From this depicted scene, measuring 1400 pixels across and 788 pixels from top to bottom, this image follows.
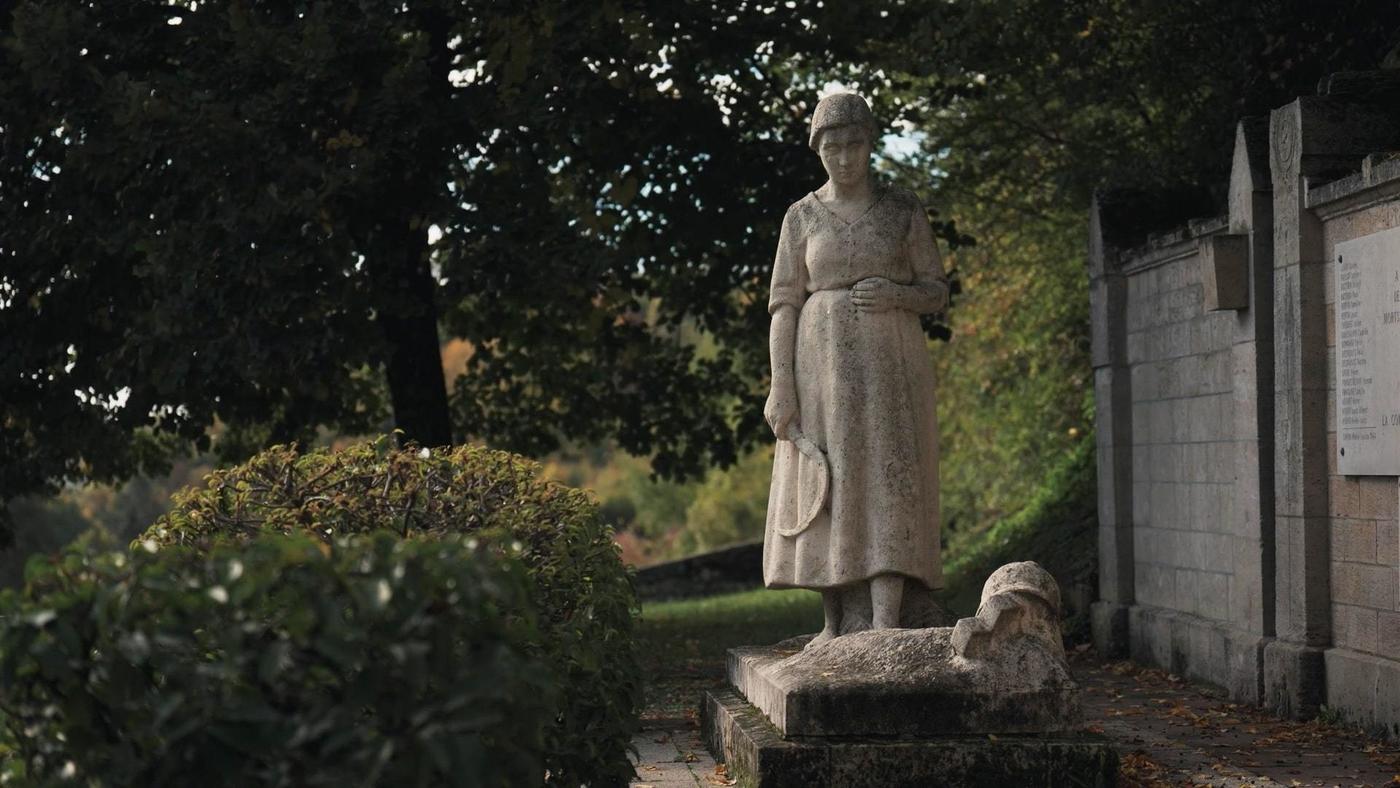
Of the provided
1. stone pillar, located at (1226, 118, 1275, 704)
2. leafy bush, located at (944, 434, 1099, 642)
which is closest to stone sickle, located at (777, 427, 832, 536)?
stone pillar, located at (1226, 118, 1275, 704)

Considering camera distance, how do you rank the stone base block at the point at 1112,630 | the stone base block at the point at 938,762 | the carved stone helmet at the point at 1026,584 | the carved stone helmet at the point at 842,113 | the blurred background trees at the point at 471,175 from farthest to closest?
the blurred background trees at the point at 471,175, the stone base block at the point at 1112,630, the carved stone helmet at the point at 842,113, the carved stone helmet at the point at 1026,584, the stone base block at the point at 938,762

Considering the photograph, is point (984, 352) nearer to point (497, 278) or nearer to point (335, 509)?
point (497, 278)

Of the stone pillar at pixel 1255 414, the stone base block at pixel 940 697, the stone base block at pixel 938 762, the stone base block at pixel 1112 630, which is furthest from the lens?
the stone base block at pixel 1112 630

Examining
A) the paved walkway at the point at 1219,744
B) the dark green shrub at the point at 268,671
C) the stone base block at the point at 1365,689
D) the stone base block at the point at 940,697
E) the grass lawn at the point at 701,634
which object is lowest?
the grass lawn at the point at 701,634

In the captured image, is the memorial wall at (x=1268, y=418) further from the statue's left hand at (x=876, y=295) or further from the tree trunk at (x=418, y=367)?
the tree trunk at (x=418, y=367)

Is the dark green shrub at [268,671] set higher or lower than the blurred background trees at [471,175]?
lower

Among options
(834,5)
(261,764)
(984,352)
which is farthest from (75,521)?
(261,764)

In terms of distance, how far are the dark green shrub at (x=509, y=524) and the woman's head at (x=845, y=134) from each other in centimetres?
204

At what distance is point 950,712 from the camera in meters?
7.30

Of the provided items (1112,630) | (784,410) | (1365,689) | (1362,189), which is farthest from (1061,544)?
(784,410)

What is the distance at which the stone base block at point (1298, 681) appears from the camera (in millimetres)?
10547

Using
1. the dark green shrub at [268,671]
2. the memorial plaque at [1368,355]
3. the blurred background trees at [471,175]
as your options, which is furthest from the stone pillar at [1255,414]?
the dark green shrub at [268,671]

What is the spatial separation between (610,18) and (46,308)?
643 cm

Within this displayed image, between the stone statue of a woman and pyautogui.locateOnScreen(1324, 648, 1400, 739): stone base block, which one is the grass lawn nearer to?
the stone statue of a woman
